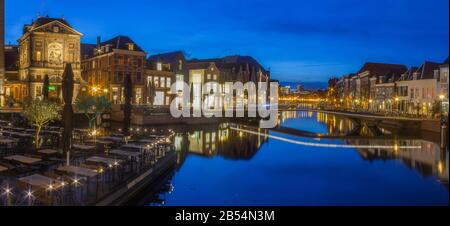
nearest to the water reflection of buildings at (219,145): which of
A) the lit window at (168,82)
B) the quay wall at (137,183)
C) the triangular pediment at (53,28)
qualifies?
the quay wall at (137,183)

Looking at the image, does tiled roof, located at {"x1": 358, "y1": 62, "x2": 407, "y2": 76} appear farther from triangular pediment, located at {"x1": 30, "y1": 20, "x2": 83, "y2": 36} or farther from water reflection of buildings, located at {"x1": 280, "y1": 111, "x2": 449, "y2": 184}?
triangular pediment, located at {"x1": 30, "y1": 20, "x2": 83, "y2": 36}

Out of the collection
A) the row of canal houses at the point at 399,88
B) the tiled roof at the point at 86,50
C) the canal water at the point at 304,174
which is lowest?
the canal water at the point at 304,174

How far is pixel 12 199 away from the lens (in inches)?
486

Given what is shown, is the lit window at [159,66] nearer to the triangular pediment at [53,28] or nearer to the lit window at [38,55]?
the triangular pediment at [53,28]

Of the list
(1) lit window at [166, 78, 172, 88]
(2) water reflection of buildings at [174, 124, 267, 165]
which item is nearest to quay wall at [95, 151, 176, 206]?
(2) water reflection of buildings at [174, 124, 267, 165]

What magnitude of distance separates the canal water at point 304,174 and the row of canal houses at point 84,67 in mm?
31965

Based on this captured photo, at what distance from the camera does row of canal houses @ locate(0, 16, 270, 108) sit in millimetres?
61500

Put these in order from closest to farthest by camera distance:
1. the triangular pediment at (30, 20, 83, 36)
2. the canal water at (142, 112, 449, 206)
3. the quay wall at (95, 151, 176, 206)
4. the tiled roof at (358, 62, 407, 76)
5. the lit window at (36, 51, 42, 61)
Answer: the quay wall at (95, 151, 176, 206) → the canal water at (142, 112, 449, 206) → the triangular pediment at (30, 20, 83, 36) → the lit window at (36, 51, 42, 61) → the tiled roof at (358, 62, 407, 76)

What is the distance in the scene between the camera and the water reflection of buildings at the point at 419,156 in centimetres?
2448

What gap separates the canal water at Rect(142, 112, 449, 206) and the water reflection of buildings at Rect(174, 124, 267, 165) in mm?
81

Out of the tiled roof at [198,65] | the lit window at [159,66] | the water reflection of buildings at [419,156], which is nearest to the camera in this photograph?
the water reflection of buildings at [419,156]
